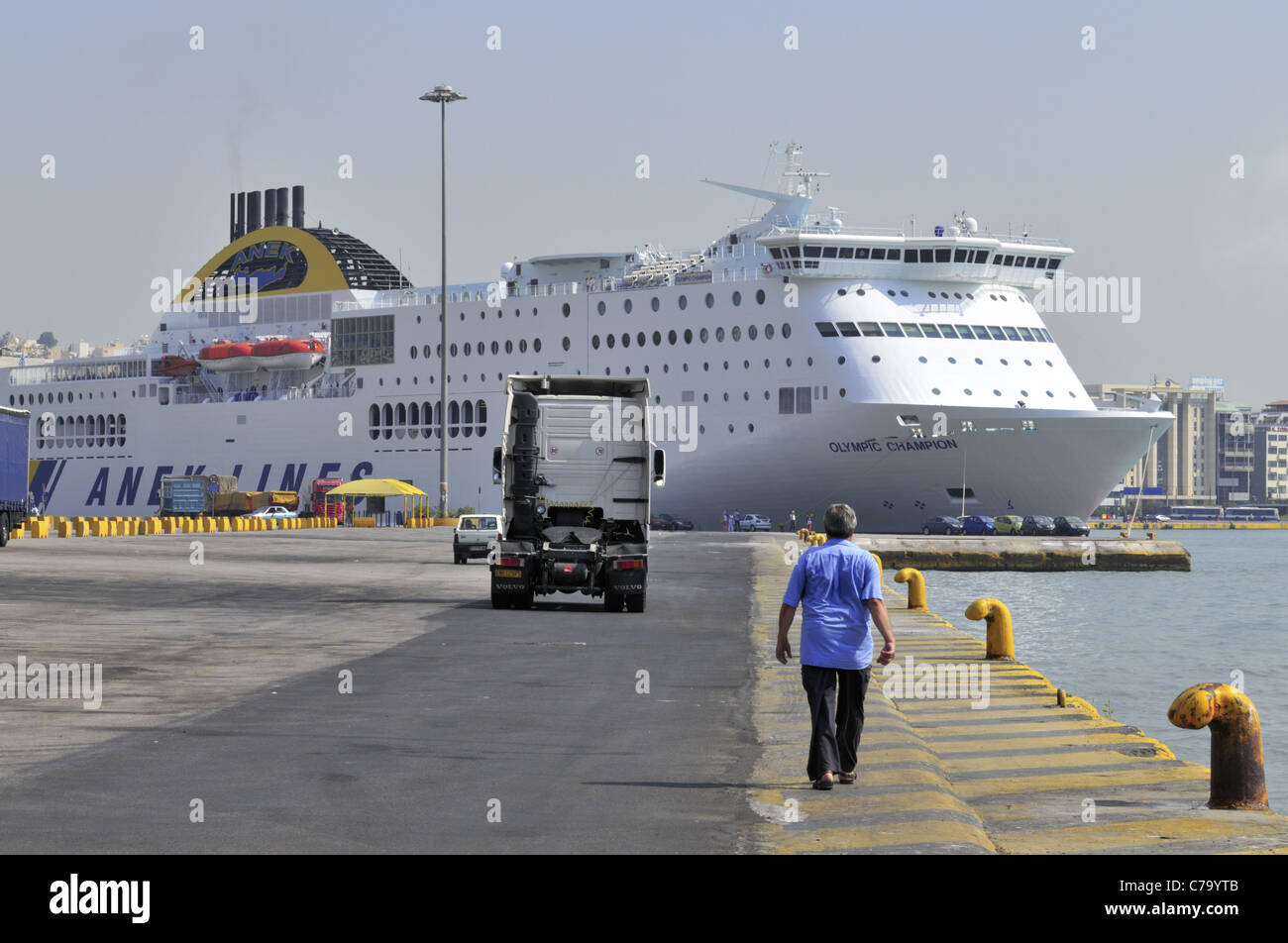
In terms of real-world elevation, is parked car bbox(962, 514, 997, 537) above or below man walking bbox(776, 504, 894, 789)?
below

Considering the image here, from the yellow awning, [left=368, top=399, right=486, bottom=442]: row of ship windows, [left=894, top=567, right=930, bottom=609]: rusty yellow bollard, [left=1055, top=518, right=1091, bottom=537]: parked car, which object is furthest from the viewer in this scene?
[left=368, top=399, right=486, bottom=442]: row of ship windows

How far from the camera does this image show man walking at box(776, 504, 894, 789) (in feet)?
30.6

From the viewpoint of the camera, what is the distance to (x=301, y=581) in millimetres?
29000

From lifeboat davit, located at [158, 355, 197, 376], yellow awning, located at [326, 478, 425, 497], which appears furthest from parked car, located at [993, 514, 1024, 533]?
lifeboat davit, located at [158, 355, 197, 376]

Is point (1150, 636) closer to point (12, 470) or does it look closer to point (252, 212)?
point (12, 470)

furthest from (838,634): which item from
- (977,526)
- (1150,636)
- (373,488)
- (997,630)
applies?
(373,488)

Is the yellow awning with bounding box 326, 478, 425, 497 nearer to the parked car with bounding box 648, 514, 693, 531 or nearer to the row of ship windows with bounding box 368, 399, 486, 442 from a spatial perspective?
the row of ship windows with bounding box 368, 399, 486, 442

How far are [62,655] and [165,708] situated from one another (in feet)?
12.8

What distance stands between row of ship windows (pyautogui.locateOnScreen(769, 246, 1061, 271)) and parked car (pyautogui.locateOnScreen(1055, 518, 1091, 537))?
436 inches

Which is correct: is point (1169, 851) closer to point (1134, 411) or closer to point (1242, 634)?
point (1242, 634)

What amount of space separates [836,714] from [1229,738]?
2.18 m
